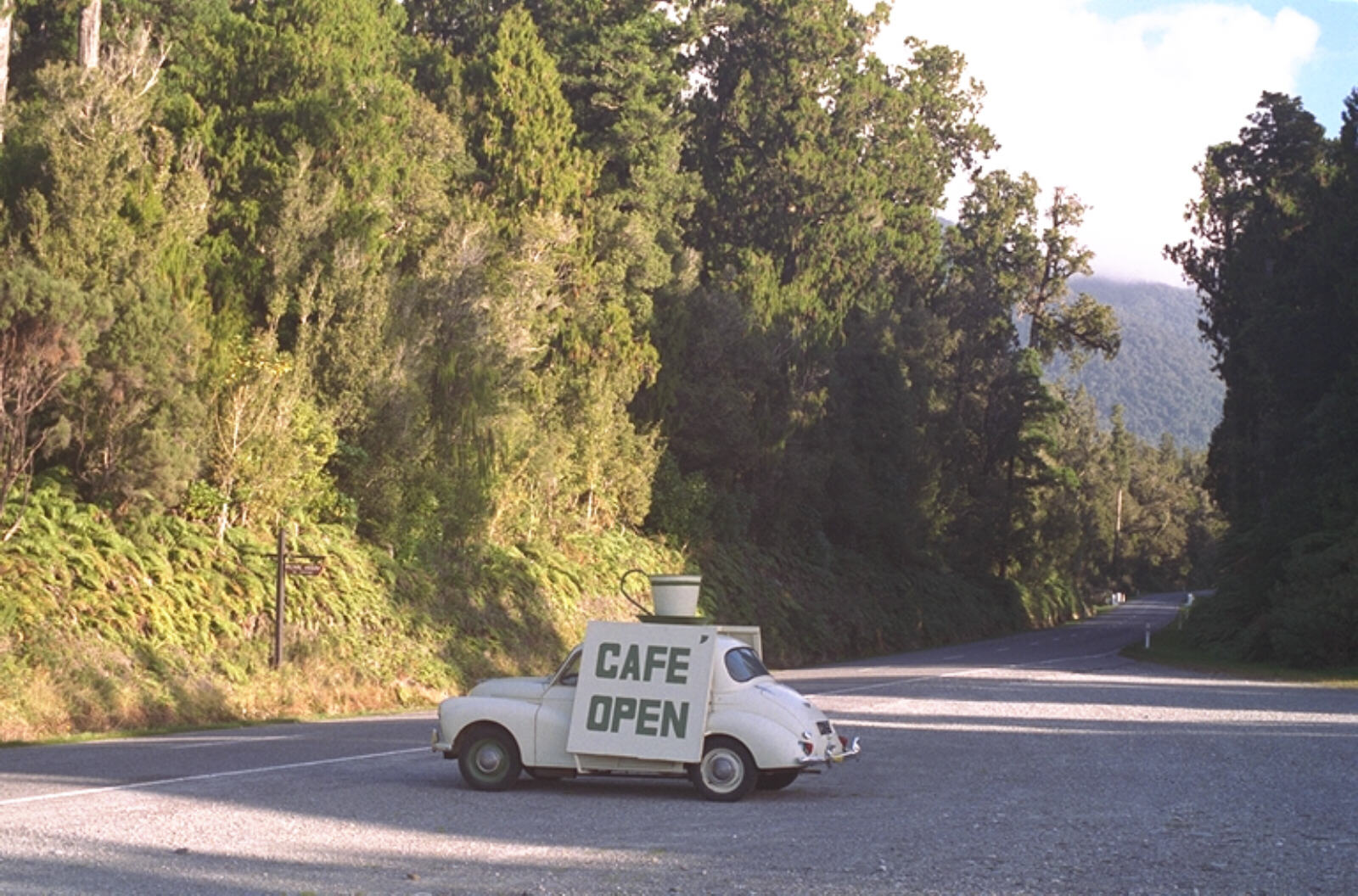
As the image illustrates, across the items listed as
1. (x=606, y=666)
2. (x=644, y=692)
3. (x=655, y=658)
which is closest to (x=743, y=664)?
(x=655, y=658)

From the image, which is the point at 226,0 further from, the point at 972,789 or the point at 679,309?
the point at 972,789

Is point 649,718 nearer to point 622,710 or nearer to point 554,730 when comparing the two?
point 622,710

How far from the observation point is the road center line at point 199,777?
13203 mm

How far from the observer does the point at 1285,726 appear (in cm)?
2344

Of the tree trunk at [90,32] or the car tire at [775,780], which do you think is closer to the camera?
the car tire at [775,780]

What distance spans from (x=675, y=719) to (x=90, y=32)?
2598cm

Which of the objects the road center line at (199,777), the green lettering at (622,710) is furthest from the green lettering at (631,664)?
the road center line at (199,777)

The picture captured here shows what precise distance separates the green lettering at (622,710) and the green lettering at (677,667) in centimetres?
40

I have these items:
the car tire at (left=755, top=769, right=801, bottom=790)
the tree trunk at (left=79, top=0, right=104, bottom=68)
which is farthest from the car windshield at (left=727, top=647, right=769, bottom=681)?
the tree trunk at (left=79, top=0, right=104, bottom=68)

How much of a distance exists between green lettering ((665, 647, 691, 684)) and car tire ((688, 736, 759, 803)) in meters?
0.64

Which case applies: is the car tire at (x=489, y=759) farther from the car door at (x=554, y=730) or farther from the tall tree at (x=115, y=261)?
the tall tree at (x=115, y=261)

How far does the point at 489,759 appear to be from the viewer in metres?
14.5

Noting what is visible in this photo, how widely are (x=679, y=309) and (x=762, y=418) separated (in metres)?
6.08

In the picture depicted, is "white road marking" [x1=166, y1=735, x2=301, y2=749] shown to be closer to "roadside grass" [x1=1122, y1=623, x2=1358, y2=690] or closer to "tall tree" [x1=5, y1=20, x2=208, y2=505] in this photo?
"tall tree" [x1=5, y1=20, x2=208, y2=505]
